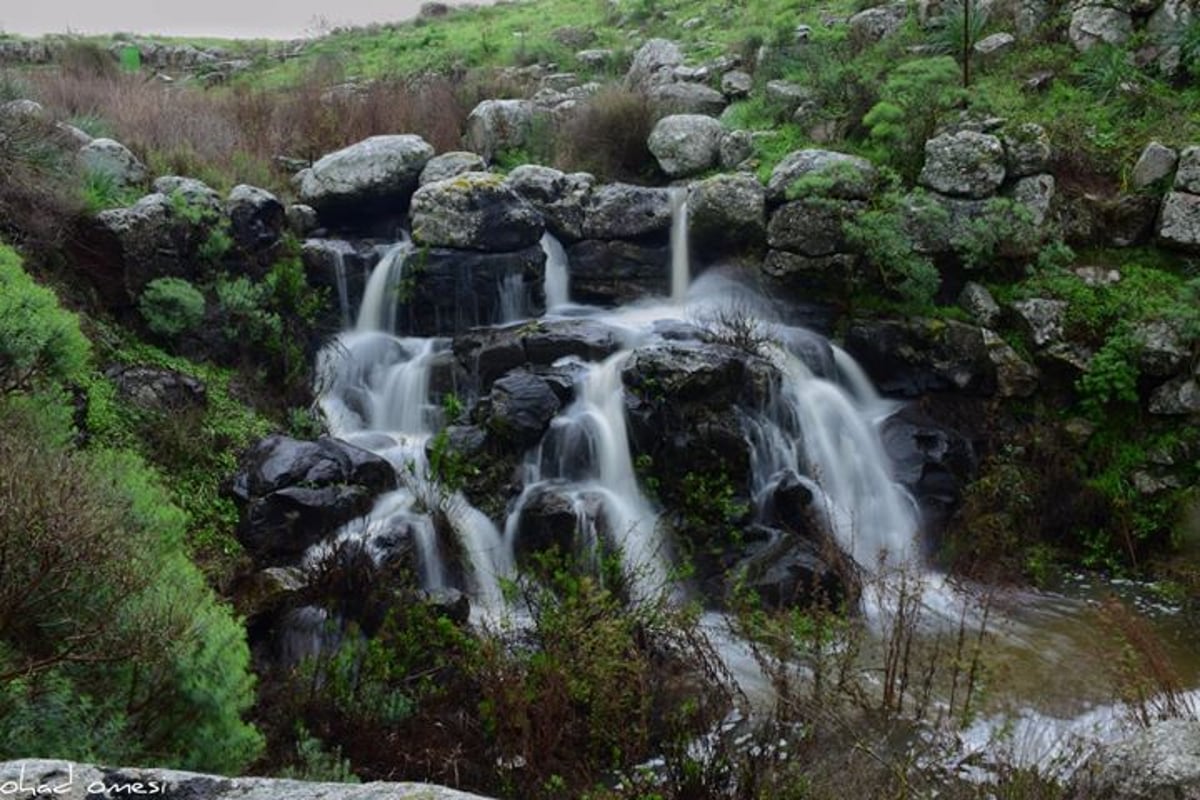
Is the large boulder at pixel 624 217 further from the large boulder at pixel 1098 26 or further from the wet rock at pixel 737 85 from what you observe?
the large boulder at pixel 1098 26

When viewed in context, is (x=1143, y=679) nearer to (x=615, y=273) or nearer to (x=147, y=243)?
(x=615, y=273)

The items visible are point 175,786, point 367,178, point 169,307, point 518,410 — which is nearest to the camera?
point 175,786

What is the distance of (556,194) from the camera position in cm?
1288

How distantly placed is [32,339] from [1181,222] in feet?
38.1

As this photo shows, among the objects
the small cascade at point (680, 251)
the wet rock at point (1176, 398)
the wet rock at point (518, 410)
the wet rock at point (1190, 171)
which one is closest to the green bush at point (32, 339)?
the wet rock at point (518, 410)

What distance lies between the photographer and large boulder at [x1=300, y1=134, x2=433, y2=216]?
41.8 ft

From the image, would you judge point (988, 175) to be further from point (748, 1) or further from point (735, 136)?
point (748, 1)

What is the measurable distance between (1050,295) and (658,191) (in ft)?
17.2

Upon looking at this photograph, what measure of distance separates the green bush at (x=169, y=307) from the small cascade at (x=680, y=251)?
5984 millimetres

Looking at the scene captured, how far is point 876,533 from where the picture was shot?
9.61m

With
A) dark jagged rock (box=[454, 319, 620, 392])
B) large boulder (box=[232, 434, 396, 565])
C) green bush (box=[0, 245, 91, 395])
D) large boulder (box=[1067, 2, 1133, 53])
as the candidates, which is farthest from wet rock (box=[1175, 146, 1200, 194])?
green bush (box=[0, 245, 91, 395])

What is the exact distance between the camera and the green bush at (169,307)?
9320 millimetres

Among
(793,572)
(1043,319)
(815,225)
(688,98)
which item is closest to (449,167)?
(688,98)

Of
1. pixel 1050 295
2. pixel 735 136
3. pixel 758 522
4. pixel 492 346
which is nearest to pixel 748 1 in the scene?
pixel 735 136
